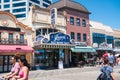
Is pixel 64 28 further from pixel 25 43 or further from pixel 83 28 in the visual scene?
pixel 25 43

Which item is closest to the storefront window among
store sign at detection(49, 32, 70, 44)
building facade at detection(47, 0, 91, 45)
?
store sign at detection(49, 32, 70, 44)

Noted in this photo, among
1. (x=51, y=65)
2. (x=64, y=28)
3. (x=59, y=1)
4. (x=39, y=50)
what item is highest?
(x=59, y=1)

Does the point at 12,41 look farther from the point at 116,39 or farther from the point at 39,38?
the point at 116,39

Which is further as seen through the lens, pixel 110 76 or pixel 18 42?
pixel 18 42

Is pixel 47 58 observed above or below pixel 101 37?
below

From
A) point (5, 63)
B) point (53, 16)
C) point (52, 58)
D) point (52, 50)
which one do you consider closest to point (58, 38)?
point (52, 50)

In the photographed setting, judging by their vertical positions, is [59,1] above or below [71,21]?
above

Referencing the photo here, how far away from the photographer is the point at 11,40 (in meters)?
28.1

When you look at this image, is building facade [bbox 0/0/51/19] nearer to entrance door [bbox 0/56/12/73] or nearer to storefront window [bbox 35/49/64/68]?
storefront window [bbox 35/49/64/68]

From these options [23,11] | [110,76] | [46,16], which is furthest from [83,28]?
[23,11]

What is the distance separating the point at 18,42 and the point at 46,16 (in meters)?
6.19

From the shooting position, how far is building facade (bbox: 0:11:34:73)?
2712cm

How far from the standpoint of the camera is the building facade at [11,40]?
27.1 meters

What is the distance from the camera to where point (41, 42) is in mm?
28422
